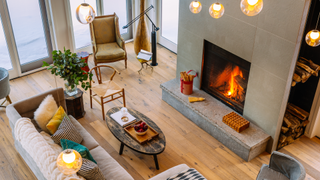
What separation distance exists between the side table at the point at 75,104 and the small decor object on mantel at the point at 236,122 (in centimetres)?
219

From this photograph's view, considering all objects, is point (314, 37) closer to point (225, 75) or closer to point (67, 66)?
point (225, 75)

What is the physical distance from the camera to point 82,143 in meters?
3.87

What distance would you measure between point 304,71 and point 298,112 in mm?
742

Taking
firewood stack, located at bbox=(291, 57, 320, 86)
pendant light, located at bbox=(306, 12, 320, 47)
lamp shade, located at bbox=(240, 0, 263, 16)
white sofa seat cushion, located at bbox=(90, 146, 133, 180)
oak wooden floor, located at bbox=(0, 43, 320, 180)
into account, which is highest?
lamp shade, located at bbox=(240, 0, 263, 16)

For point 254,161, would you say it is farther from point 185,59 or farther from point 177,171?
point 185,59

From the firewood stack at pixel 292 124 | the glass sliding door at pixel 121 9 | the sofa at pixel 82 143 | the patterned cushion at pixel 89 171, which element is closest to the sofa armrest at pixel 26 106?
the sofa at pixel 82 143

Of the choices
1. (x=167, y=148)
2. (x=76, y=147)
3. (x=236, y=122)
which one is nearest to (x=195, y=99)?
(x=236, y=122)

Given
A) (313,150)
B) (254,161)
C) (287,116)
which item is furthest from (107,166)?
(313,150)

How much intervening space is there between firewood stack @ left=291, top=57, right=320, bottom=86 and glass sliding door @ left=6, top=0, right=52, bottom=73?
4538mm

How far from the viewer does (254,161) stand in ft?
13.7

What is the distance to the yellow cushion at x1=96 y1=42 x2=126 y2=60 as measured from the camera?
Answer: 5936mm

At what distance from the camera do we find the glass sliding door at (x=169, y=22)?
21.6 feet

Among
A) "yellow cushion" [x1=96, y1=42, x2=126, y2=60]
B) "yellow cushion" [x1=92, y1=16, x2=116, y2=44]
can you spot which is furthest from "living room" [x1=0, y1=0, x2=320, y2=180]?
"yellow cushion" [x1=92, y1=16, x2=116, y2=44]

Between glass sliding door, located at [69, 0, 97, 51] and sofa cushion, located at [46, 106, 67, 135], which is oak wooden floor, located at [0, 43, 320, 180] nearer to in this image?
sofa cushion, located at [46, 106, 67, 135]
